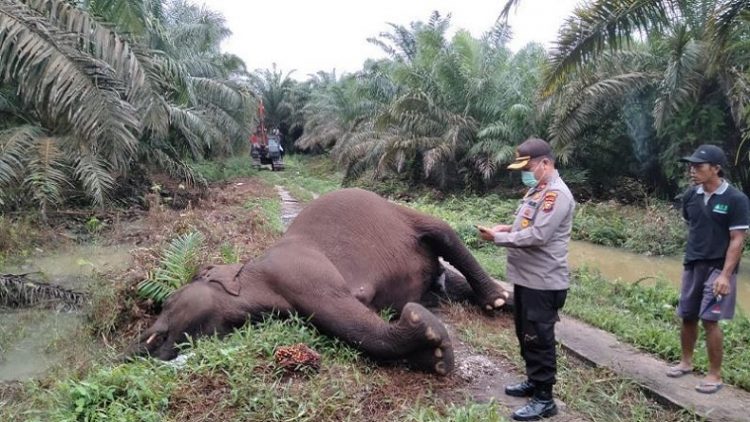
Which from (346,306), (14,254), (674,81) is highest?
(674,81)

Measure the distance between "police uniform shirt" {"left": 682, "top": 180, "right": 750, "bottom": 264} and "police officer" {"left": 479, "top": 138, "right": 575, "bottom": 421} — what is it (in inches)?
47.7

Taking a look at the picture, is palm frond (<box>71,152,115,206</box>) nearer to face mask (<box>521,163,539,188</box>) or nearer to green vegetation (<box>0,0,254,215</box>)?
green vegetation (<box>0,0,254,215</box>)

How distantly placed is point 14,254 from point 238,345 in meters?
6.77

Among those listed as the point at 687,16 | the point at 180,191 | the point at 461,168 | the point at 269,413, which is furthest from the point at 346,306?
the point at 461,168

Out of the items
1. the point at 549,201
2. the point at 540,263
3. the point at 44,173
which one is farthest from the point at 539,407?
the point at 44,173

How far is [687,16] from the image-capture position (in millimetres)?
6797

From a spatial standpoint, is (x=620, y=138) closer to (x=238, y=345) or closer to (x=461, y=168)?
(x=461, y=168)

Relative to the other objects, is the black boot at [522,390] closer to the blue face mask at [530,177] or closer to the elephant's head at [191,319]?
the blue face mask at [530,177]

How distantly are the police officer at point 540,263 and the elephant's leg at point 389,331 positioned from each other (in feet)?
1.73

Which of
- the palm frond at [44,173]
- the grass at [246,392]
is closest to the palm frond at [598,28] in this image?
the grass at [246,392]

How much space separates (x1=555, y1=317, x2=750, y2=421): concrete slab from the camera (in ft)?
12.7

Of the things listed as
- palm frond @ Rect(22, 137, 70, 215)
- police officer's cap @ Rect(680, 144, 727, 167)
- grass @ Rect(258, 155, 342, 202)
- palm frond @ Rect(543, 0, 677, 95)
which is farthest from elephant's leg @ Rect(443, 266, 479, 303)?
grass @ Rect(258, 155, 342, 202)

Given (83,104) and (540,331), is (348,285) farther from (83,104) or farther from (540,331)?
(83,104)

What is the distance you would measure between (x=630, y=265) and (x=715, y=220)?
6.24 m
